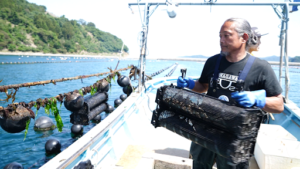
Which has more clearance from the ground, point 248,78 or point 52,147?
point 248,78

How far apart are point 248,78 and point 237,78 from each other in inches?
4.1

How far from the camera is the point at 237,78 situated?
6.87ft

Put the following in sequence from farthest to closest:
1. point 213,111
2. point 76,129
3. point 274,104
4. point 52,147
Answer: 1. point 76,129
2. point 52,147
3. point 274,104
4. point 213,111

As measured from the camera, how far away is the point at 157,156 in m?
2.55

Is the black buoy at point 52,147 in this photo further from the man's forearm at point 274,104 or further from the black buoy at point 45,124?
the man's forearm at point 274,104

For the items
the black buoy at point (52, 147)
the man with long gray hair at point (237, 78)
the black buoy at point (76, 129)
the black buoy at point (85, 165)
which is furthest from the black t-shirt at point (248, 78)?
the black buoy at point (76, 129)

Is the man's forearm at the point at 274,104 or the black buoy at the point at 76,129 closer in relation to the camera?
the man's forearm at the point at 274,104

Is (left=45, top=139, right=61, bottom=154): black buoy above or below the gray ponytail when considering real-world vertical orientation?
below

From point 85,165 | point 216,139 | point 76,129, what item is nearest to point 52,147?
point 76,129

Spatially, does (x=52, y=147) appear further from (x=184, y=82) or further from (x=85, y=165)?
(x=184, y=82)

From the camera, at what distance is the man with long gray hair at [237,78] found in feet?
6.11

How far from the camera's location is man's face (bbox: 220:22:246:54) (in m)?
2.08

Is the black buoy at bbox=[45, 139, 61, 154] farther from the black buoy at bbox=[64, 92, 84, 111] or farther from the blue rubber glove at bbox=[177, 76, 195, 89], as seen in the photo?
the blue rubber glove at bbox=[177, 76, 195, 89]

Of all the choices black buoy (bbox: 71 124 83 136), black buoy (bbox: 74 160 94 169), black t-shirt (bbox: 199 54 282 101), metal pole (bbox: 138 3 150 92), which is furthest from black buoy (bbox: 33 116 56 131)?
black t-shirt (bbox: 199 54 282 101)
